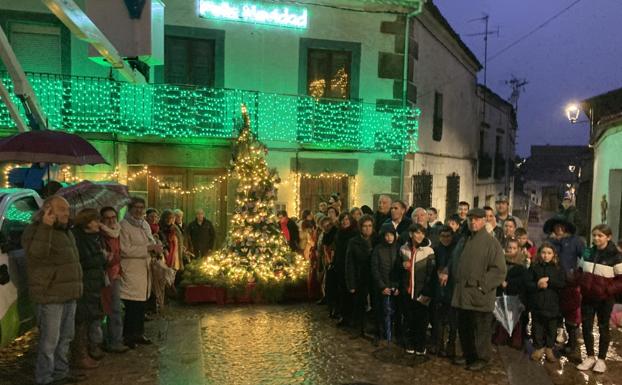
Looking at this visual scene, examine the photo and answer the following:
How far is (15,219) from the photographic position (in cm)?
578

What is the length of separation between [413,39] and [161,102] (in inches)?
269

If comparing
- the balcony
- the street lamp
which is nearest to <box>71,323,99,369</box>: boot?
the balcony

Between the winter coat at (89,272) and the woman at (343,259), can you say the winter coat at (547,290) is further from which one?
the winter coat at (89,272)

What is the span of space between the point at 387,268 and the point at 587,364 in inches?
103

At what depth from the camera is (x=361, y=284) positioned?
23.8 ft

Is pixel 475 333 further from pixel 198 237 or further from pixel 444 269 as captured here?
pixel 198 237

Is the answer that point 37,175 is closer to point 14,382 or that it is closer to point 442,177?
point 14,382

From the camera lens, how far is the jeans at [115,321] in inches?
248

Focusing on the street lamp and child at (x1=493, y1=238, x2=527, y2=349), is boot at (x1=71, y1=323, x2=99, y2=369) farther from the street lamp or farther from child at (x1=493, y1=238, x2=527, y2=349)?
the street lamp

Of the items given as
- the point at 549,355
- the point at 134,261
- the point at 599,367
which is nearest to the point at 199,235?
the point at 134,261

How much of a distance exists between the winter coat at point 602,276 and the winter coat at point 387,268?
218 cm

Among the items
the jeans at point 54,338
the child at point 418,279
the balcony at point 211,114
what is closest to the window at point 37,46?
the balcony at point 211,114

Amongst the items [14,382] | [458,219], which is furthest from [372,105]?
[14,382]

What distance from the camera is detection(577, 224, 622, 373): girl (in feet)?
20.1
